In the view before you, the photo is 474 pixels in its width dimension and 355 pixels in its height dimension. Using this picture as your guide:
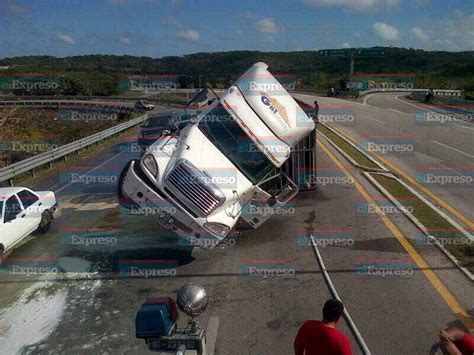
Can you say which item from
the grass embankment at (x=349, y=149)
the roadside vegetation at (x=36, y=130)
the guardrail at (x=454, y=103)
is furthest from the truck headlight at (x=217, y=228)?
the guardrail at (x=454, y=103)

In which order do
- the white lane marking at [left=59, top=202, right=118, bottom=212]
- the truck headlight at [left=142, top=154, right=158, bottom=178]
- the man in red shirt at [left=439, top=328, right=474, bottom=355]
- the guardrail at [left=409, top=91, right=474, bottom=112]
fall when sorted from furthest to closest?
the guardrail at [left=409, top=91, right=474, bottom=112]
the white lane marking at [left=59, top=202, right=118, bottom=212]
the truck headlight at [left=142, top=154, right=158, bottom=178]
the man in red shirt at [left=439, top=328, right=474, bottom=355]

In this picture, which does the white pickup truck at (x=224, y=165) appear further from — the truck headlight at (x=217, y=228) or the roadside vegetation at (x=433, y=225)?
the roadside vegetation at (x=433, y=225)

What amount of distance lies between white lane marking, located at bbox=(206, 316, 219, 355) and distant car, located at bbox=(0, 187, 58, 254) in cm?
480

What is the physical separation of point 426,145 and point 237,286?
17.4 m

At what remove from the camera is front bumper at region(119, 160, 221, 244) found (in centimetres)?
861

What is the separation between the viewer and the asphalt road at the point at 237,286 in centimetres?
639

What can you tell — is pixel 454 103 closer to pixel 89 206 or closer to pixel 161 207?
pixel 89 206

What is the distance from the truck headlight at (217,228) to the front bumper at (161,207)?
7 centimetres

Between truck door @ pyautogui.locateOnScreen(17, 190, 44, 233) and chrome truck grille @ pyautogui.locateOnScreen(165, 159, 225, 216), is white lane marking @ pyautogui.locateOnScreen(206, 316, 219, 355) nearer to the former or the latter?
chrome truck grille @ pyautogui.locateOnScreen(165, 159, 225, 216)

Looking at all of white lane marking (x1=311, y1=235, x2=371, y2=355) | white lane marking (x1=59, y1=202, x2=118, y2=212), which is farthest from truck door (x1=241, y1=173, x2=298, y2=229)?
white lane marking (x1=59, y1=202, x2=118, y2=212)

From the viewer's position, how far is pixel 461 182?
1490 centimetres

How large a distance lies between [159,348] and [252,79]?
8.04 metres

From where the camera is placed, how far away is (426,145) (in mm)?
22750

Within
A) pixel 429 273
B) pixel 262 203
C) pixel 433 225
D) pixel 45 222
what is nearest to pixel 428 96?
pixel 433 225
